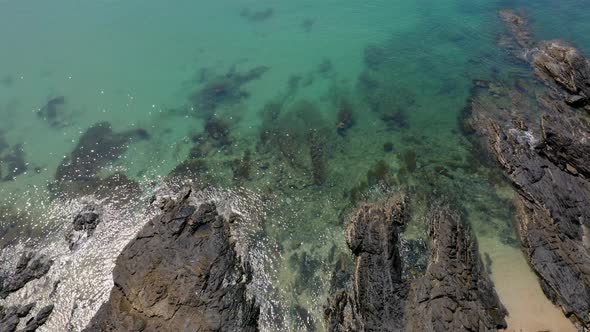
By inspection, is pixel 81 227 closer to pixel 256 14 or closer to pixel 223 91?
pixel 223 91

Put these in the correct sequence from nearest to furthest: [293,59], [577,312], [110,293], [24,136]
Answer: [577,312], [110,293], [24,136], [293,59]

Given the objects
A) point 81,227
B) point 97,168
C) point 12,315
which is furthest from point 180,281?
point 97,168

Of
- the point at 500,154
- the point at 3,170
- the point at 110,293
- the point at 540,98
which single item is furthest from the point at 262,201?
the point at 540,98

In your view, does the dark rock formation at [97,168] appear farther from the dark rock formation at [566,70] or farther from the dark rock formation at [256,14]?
the dark rock formation at [566,70]

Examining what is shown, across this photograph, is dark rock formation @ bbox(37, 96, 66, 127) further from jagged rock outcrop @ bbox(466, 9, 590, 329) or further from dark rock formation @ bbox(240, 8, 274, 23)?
jagged rock outcrop @ bbox(466, 9, 590, 329)

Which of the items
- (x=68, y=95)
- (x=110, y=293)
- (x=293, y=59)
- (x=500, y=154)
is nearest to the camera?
(x=110, y=293)

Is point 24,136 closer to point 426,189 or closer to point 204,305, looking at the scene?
point 204,305
